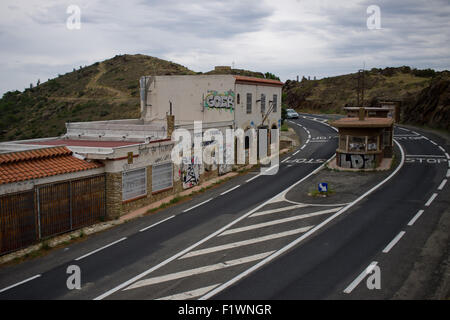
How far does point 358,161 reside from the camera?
1287 inches

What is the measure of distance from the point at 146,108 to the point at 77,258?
23896 millimetres

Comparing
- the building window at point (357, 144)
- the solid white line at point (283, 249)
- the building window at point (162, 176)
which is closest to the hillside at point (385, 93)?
the building window at point (357, 144)

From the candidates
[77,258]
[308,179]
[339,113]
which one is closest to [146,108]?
[308,179]

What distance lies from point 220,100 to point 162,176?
37.8 ft

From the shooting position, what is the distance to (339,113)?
82375 mm

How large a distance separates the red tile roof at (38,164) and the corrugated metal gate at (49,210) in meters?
0.61

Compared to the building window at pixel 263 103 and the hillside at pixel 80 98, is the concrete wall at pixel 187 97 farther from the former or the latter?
the hillside at pixel 80 98

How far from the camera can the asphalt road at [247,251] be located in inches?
540

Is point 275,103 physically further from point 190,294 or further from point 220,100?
point 190,294

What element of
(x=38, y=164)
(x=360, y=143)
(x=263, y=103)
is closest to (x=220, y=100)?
(x=263, y=103)

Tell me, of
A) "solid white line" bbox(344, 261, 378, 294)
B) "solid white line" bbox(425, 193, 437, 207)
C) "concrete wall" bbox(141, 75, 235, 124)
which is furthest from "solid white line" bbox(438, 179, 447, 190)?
"concrete wall" bbox(141, 75, 235, 124)

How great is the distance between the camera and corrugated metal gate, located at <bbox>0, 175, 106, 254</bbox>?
17.5m

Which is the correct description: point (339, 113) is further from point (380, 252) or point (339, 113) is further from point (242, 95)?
point (380, 252)

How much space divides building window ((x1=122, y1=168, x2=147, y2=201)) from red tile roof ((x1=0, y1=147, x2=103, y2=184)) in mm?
1823
